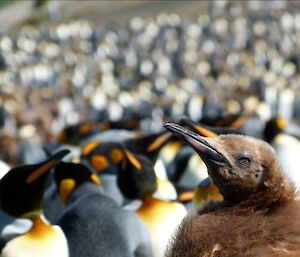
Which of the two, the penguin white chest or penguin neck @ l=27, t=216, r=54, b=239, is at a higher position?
penguin neck @ l=27, t=216, r=54, b=239

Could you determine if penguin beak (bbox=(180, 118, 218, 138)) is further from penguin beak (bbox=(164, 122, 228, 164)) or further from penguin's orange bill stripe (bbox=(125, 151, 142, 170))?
penguin beak (bbox=(164, 122, 228, 164))

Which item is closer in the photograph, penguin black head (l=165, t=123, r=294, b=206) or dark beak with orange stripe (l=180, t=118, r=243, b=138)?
penguin black head (l=165, t=123, r=294, b=206)

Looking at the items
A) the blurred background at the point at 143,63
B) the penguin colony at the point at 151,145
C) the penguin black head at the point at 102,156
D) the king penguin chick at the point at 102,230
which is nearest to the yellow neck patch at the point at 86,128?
the penguin colony at the point at 151,145

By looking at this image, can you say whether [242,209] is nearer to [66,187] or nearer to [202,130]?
[202,130]

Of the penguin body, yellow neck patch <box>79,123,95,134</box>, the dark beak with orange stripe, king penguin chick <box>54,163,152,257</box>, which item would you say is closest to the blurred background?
yellow neck patch <box>79,123,95,134</box>

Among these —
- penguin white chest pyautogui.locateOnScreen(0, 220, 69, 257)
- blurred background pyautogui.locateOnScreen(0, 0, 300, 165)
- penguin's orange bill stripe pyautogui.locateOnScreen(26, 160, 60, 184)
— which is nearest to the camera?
penguin white chest pyautogui.locateOnScreen(0, 220, 69, 257)

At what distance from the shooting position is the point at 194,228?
5.97 ft

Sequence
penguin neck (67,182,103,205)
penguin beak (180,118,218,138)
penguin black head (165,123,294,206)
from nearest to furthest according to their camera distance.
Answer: penguin black head (165,123,294,206)
penguin beak (180,118,218,138)
penguin neck (67,182,103,205)

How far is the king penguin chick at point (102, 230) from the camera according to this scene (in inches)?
116

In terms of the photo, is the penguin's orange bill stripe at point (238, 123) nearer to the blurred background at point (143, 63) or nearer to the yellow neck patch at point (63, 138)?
the blurred background at point (143, 63)

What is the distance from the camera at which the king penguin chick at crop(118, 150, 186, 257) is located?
333 cm

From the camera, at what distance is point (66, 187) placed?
3.81 metres

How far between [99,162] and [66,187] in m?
0.81

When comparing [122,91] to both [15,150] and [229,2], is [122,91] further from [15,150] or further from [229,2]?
[229,2]
